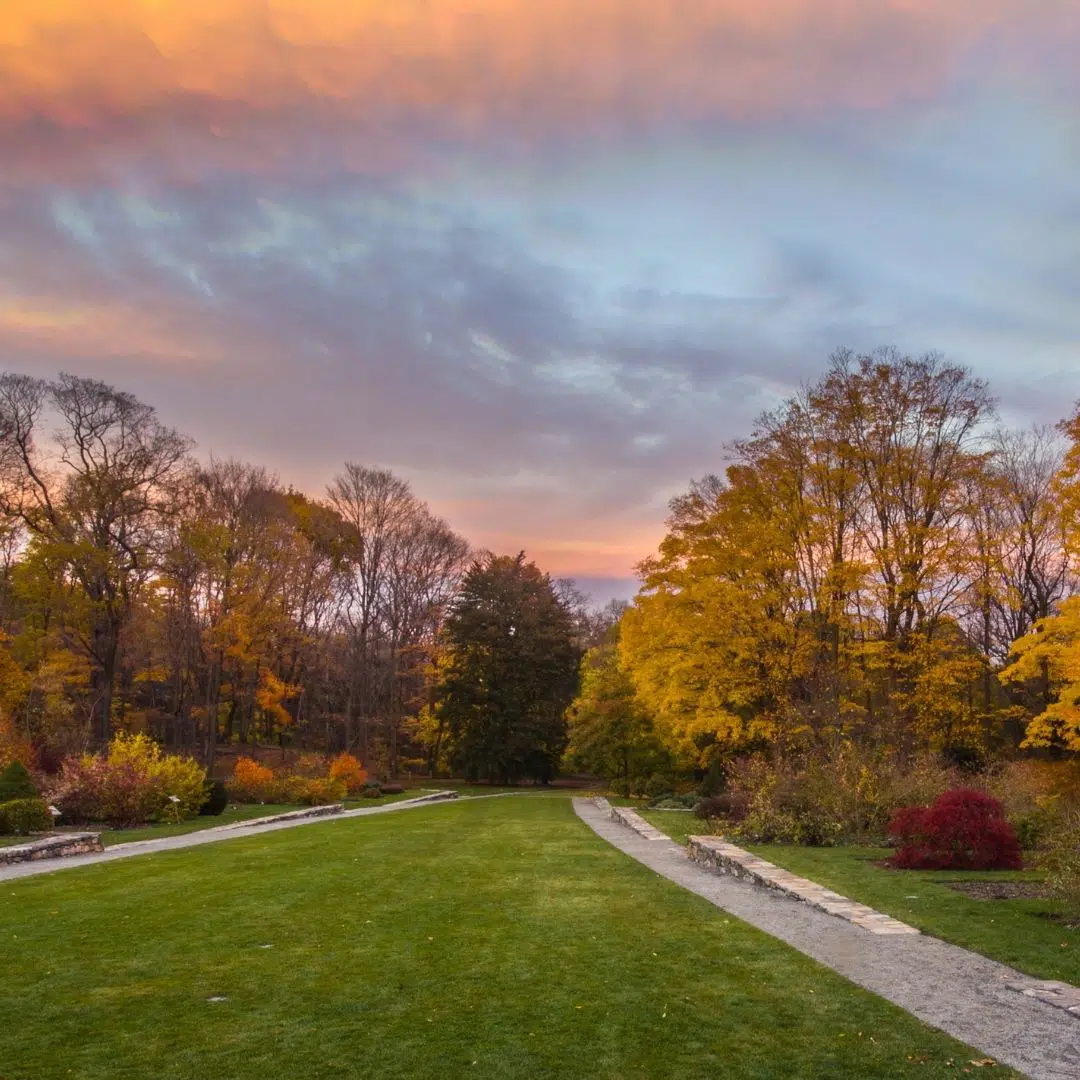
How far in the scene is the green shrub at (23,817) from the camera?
16203mm

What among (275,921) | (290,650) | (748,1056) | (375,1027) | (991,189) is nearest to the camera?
(748,1056)

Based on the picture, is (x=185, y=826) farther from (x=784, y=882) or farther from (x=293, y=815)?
(x=784, y=882)

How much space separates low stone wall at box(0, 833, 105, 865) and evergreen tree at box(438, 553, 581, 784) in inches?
1211

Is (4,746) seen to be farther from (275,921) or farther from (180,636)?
(275,921)

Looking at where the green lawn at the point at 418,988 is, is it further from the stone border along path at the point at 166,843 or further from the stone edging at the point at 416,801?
the stone edging at the point at 416,801

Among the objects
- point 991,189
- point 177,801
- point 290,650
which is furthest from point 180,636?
point 991,189

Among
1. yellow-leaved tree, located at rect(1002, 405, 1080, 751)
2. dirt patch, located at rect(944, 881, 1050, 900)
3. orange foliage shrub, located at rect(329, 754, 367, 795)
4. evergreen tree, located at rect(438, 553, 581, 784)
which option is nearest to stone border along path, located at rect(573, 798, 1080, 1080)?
dirt patch, located at rect(944, 881, 1050, 900)

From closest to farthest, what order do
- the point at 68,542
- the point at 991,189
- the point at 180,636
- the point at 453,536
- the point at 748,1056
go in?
the point at 748,1056 < the point at 991,189 < the point at 68,542 < the point at 180,636 < the point at 453,536

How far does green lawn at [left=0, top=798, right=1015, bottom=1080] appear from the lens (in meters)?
4.46

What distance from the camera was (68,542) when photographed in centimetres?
3041

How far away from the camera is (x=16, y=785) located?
1730 cm

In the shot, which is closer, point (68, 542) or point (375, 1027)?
point (375, 1027)

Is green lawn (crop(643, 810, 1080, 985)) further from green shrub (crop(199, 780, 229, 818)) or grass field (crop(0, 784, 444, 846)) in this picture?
green shrub (crop(199, 780, 229, 818))

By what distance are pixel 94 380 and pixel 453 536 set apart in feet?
70.2
